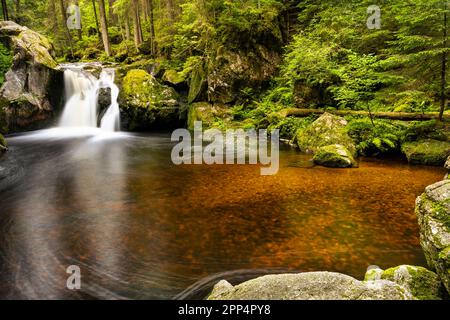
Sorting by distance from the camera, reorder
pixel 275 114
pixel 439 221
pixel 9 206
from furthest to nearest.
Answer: pixel 275 114
pixel 9 206
pixel 439 221

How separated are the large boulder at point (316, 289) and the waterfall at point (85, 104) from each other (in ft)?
52.7

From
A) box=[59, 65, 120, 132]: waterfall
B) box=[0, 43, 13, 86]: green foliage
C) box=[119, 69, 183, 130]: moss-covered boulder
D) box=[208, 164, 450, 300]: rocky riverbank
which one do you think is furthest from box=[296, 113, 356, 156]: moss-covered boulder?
box=[0, 43, 13, 86]: green foliage

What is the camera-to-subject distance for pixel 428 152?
9375 millimetres

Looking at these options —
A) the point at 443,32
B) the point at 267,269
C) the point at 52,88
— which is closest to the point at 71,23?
the point at 52,88

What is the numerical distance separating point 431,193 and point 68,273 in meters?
4.68

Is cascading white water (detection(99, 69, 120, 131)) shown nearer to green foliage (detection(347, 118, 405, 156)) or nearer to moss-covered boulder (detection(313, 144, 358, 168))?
moss-covered boulder (detection(313, 144, 358, 168))

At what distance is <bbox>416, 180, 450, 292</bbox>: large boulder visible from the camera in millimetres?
→ 2961

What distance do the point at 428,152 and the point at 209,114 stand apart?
10.4 meters

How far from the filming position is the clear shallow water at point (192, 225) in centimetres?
423

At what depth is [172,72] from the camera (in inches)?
747

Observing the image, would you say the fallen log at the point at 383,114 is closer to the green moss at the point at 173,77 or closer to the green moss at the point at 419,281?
the green moss at the point at 173,77

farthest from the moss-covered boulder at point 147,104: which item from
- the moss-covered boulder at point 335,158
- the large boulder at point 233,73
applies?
the moss-covered boulder at point 335,158

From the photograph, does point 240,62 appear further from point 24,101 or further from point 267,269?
point 267,269

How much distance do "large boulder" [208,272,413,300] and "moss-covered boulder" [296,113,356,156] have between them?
8.28 m
